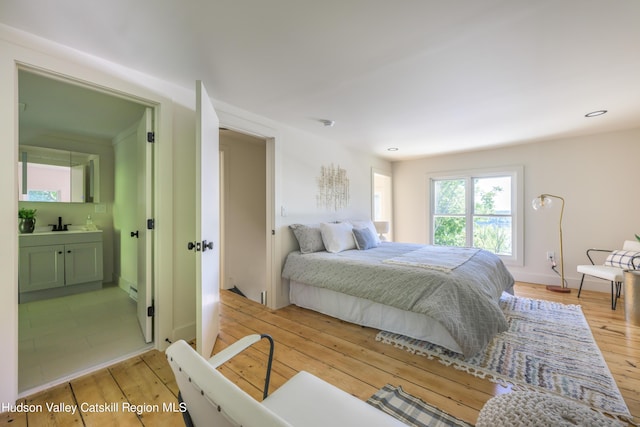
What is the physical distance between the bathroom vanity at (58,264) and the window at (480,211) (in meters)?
5.68

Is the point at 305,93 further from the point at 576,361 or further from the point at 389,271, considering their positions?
the point at 576,361

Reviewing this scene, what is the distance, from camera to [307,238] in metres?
3.26

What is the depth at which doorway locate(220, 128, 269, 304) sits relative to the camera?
379 cm

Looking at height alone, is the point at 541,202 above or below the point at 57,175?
below

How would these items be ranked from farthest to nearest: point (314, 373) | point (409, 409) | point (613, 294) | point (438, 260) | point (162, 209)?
point (613, 294), point (438, 260), point (162, 209), point (314, 373), point (409, 409)

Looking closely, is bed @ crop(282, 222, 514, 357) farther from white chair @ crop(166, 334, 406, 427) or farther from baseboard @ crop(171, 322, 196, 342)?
white chair @ crop(166, 334, 406, 427)

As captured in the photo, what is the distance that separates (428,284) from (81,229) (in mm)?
4809

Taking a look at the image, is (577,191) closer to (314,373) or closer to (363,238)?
(363,238)

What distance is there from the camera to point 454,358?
2090 mm

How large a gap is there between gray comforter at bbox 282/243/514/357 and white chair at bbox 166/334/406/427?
1.30 metres

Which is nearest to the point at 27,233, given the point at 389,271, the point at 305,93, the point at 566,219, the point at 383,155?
the point at 305,93

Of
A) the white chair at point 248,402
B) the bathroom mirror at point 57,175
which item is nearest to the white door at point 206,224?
the white chair at point 248,402

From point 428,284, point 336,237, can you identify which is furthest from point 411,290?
point 336,237

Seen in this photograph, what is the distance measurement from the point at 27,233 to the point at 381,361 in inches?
180
